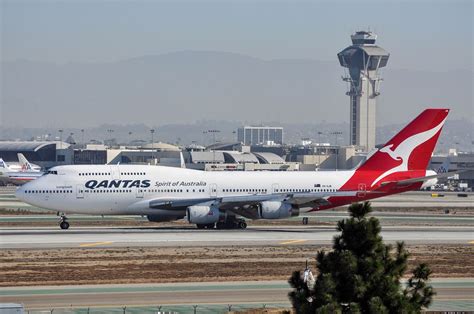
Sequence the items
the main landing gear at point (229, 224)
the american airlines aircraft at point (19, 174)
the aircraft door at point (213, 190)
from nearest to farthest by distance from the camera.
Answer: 1. the main landing gear at point (229, 224)
2. the aircraft door at point (213, 190)
3. the american airlines aircraft at point (19, 174)

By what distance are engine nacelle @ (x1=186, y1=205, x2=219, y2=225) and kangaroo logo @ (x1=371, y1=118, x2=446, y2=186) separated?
12304 millimetres

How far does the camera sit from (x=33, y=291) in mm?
39031

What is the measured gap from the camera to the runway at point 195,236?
57.0m

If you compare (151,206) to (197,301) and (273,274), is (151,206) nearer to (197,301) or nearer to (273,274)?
(273,274)

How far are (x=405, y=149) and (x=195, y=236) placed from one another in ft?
60.9

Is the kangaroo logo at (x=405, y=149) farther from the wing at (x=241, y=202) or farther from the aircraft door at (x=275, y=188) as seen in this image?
the aircraft door at (x=275, y=188)

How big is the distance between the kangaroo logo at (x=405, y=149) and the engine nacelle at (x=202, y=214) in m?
12.3

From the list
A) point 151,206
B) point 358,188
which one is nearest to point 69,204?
point 151,206

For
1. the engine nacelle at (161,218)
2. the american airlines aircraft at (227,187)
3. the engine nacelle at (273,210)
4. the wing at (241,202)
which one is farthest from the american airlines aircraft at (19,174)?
the engine nacelle at (273,210)

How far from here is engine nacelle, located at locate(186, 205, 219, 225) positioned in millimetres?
67438

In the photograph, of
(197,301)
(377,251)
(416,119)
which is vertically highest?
(416,119)

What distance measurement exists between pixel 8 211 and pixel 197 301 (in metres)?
56.7

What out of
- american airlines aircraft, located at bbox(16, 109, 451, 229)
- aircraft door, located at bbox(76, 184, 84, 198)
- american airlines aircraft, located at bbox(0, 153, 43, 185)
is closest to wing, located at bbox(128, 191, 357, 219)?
american airlines aircraft, located at bbox(16, 109, 451, 229)

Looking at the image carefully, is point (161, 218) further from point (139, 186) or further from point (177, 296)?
point (177, 296)
